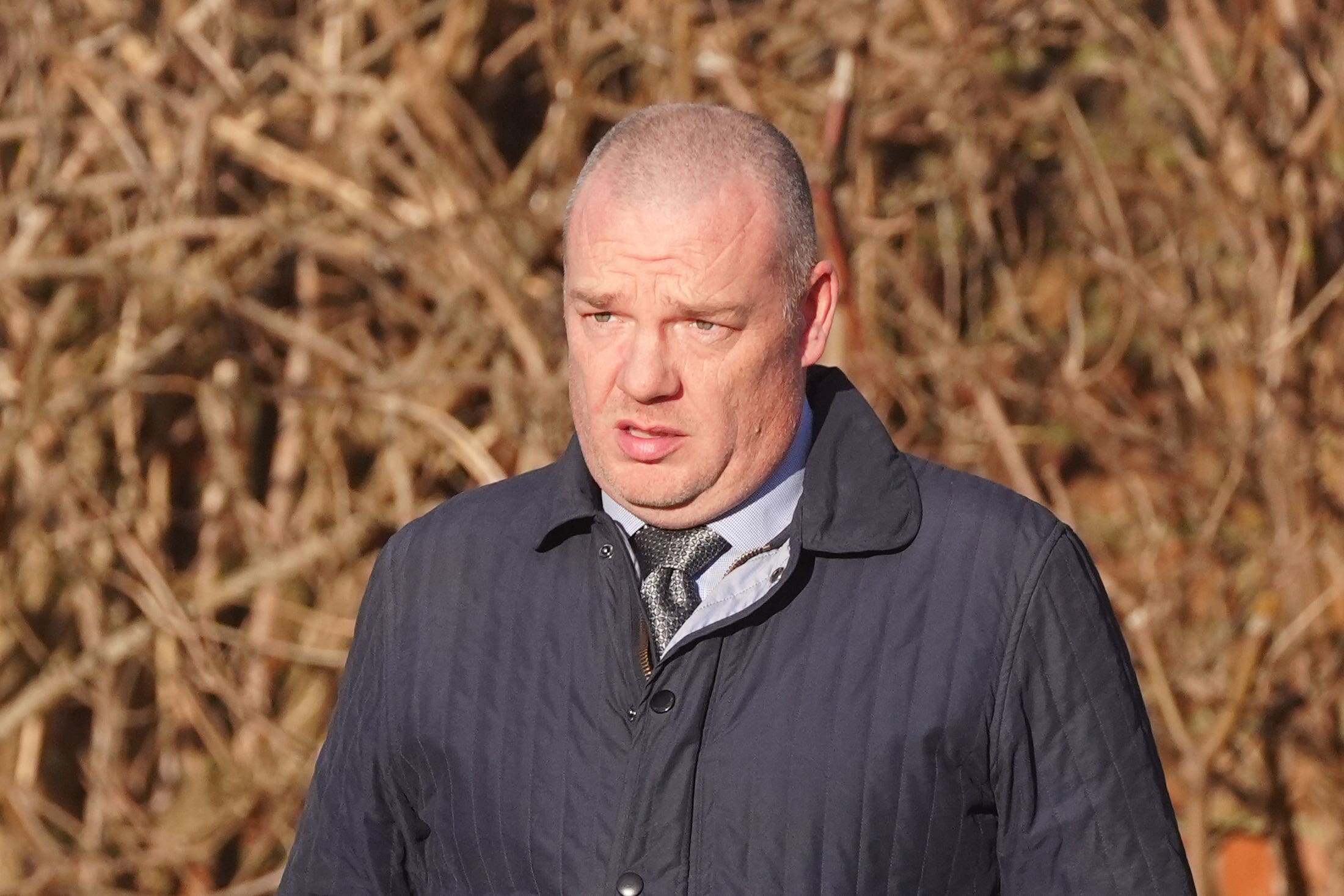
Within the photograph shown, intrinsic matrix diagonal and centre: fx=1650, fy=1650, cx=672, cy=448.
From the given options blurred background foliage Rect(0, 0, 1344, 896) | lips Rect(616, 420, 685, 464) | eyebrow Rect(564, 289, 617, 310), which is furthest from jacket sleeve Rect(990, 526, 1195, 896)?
blurred background foliage Rect(0, 0, 1344, 896)

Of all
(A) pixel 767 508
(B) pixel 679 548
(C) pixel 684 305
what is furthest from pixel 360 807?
(C) pixel 684 305

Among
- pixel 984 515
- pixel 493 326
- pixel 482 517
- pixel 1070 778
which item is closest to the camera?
pixel 1070 778

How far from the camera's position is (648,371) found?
1695 millimetres

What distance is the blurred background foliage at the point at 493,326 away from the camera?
4.17 m

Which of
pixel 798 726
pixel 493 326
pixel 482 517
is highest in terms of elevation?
pixel 482 517

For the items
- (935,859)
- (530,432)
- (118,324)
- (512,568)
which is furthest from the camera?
(118,324)

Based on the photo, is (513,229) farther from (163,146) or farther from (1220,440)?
(1220,440)

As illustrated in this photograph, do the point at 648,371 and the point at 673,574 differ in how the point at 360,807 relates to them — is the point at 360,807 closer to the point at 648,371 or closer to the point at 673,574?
the point at 673,574

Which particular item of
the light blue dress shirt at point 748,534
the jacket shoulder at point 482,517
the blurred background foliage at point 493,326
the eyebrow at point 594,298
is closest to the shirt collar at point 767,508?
the light blue dress shirt at point 748,534

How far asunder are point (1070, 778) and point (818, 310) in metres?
0.57

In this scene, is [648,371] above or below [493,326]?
above

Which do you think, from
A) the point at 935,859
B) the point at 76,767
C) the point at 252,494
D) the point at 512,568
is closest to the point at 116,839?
the point at 76,767

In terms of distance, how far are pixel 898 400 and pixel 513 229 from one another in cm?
111

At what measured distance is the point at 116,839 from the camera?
4367 mm
